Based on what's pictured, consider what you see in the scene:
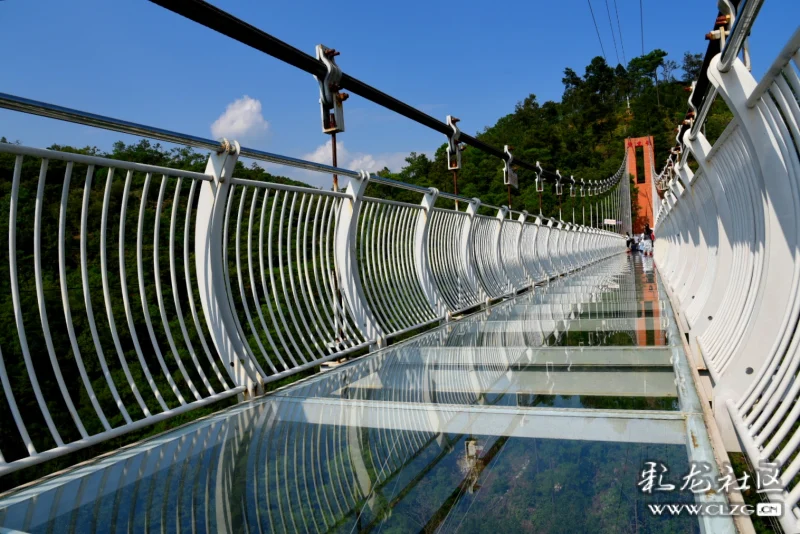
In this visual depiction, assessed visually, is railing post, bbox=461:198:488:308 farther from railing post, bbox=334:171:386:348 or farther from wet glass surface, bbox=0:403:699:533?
wet glass surface, bbox=0:403:699:533

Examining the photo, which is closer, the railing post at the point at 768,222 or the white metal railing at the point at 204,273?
the railing post at the point at 768,222

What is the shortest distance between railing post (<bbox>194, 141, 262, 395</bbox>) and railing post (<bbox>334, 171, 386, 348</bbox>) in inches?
46.2

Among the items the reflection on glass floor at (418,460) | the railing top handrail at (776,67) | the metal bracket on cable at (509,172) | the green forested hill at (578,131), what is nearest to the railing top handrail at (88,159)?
the reflection on glass floor at (418,460)

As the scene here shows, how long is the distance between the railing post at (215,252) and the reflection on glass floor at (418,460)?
0.99ft

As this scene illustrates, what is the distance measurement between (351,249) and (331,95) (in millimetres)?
2113

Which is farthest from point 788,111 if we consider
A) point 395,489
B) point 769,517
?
point 395,489

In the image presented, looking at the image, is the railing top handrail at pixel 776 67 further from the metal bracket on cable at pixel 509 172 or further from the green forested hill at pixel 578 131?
the green forested hill at pixel 578 131

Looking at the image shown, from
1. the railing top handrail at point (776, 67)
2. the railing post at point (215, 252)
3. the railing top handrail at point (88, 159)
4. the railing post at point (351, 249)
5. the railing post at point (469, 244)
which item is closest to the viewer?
the railing top handrail at point (776, 67)

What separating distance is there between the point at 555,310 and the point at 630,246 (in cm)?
3395

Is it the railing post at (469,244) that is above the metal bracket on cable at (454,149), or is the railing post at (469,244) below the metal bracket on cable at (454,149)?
below

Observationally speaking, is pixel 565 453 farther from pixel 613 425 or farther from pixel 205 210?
pixel 205 210

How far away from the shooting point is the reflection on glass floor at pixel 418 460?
1.32 m

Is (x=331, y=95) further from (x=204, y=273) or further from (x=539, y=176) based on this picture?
(x=539, y=176)

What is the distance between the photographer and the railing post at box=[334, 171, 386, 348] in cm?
371
